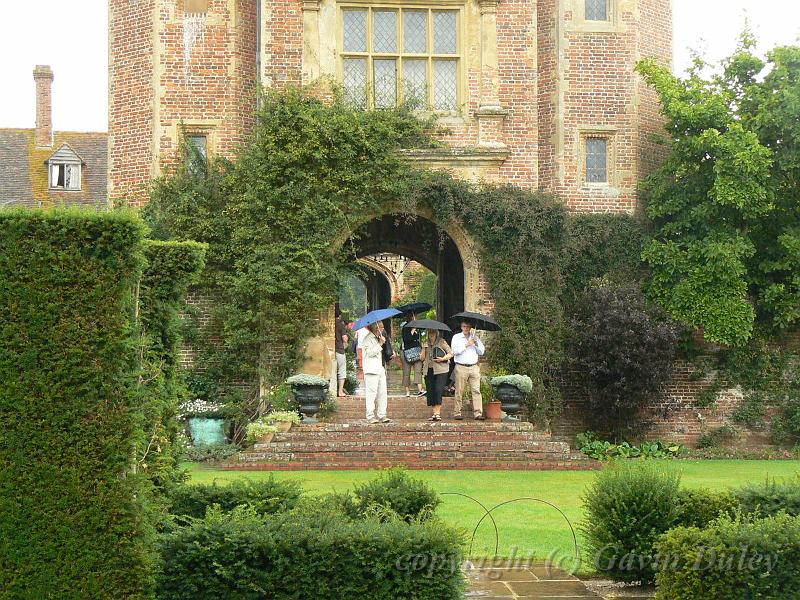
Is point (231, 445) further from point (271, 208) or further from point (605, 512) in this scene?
point (605, 512)

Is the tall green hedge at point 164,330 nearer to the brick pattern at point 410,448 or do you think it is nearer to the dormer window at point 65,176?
the brick pattern at point 410,448

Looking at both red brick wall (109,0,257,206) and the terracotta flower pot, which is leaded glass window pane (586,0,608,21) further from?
the terracotta flower pot

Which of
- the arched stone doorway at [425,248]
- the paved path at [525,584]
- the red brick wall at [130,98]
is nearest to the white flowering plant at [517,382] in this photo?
the arched stone doorway at [425,248]

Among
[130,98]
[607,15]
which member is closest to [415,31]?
[607,15]

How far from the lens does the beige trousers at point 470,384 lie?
712 inches

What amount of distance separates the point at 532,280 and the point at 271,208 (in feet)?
15.5

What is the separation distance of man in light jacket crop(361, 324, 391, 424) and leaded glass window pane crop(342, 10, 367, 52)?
5.60 metres

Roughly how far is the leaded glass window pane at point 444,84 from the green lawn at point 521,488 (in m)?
7.43

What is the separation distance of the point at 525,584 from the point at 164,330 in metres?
3.42

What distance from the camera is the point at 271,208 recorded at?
63.6 ft

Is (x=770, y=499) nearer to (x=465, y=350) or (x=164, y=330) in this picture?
(x=164, y=330)

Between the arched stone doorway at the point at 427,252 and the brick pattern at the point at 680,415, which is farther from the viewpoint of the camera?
the brick pattern at the point at 680,415

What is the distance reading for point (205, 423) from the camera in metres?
19.4

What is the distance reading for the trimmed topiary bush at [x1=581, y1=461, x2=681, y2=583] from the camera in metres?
8.91
